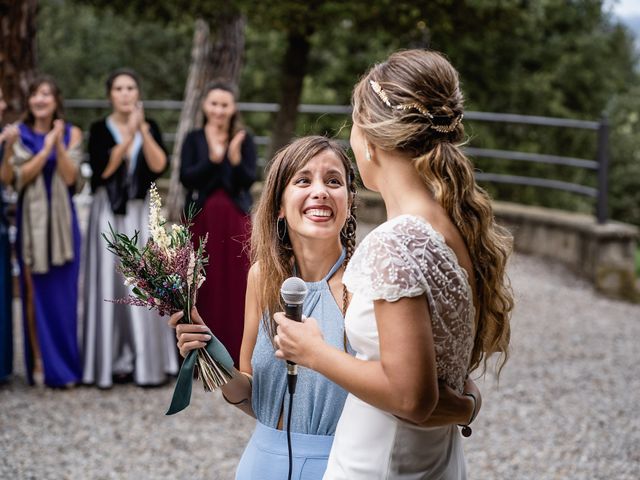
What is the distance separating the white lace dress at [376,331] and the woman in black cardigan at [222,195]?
4.05 meters

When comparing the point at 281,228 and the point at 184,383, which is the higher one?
the point at 281,228

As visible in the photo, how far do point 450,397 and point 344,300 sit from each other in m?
0.57

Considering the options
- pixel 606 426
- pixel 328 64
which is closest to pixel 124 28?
pixel 328 64

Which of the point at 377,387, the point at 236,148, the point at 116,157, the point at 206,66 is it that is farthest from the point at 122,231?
the point at 206,66

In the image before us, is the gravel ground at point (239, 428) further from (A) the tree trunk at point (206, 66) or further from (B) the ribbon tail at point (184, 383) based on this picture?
(A) the tree trunk at point (206, 66)

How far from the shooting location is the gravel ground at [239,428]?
493 cm

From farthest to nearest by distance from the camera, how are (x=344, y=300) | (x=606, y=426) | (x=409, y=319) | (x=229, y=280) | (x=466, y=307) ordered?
(x=229, y=280), (x=606, y=426), (x=344, y=300), (x=466, y=307), (x=409, y=319)

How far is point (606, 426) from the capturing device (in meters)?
5.64

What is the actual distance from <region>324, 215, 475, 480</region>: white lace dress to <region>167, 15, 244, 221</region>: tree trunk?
7979mm

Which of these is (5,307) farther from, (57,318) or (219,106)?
(219,106)

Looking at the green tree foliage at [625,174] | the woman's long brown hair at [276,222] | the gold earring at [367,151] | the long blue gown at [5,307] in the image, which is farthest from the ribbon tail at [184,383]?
the green tree foliage at [625,174]

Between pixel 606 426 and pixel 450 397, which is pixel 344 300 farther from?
pixel 606 426

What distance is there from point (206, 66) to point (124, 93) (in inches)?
196

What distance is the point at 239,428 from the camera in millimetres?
5508
